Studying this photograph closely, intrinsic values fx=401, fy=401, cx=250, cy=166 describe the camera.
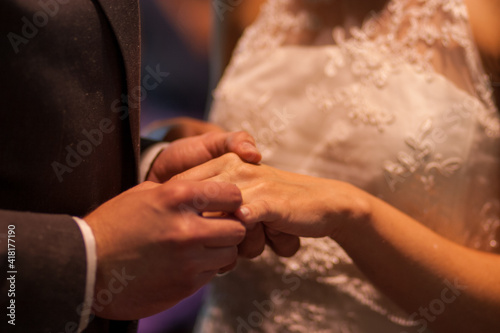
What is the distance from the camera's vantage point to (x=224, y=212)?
58 cm

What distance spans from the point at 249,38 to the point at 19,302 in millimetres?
900

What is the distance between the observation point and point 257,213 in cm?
60

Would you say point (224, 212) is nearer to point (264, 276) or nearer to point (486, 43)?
point (264, 276)

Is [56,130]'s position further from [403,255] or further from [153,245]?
[403,255]

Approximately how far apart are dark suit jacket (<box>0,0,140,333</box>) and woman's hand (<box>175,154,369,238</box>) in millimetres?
160

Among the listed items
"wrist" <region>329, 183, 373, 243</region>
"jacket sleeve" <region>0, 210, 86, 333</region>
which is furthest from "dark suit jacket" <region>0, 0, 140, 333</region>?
"wrist" <region>329, 183, 373, 243</region>

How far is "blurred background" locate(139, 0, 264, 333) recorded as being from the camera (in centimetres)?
215

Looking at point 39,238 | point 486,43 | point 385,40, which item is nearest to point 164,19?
point 385,40

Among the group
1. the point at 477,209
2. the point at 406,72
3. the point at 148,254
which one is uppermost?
the point at 406,72

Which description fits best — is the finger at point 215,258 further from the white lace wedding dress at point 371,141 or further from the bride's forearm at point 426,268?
the white lace wedding dress at point 371,141

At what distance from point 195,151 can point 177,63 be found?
5.38ft

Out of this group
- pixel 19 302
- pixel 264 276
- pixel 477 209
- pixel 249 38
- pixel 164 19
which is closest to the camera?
pixel 19 302

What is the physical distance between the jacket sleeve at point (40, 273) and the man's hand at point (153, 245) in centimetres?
3

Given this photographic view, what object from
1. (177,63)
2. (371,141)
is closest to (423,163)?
(371,141)
